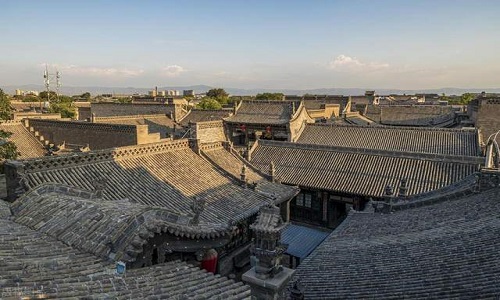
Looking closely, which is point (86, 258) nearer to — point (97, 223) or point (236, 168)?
point (97, 223)

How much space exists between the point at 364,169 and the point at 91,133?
73.5 ft

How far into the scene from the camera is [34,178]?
12.0 m

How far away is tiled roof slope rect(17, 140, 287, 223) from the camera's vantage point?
13.2 metres

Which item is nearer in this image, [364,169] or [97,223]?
[97,223]

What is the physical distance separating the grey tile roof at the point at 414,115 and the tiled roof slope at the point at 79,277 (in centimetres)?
4914

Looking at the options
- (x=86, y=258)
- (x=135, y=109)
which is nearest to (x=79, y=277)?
(x=86, y=258)

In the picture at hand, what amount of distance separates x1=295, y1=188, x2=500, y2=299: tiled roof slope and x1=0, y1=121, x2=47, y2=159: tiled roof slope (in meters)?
25.9

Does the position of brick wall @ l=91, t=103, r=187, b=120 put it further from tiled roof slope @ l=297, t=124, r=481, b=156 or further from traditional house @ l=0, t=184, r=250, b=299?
traditional house @ l=0, t=184, r=250, b=299

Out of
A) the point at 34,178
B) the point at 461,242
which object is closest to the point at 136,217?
the point at 34,178

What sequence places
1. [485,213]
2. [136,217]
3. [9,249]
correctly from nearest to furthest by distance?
1. [9,249]
2. [136,217]
3. [485,213]

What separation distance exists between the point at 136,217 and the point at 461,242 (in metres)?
8.79

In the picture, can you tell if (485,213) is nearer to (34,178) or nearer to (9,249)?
(9,249)

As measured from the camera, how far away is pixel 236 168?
66.5ft

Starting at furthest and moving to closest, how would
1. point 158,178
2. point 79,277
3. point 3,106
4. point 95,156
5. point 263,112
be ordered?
point 263,112 < point 3,106 < point 158,178 < point 95,156 < point 79,277
